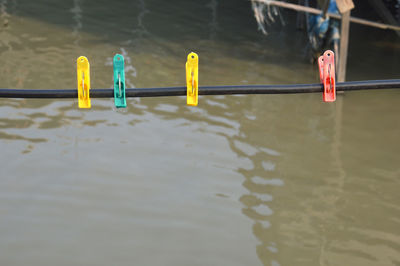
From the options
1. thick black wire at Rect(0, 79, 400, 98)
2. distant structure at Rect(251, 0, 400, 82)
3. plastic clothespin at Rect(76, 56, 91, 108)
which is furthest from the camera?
distant structure at Rect(251, 0, 400, 82)

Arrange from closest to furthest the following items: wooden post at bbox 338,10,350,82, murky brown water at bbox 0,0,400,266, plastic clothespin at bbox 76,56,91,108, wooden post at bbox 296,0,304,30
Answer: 1. plastic clothespin at bbox 76,56,91,108
2. murky brown water at bbox 0,0,400,266
3. wooden post at bbox 338,10,350,82
4. wooden post at bbox 296,0,304,30

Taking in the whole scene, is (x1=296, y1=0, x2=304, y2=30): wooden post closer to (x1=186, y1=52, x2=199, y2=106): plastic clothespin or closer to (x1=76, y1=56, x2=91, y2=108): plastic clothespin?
(x1=186, y1=52, x2=199, y2=106): plastic clothespin

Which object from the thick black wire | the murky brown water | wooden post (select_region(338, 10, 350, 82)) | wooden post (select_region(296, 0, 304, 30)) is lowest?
the murky brown water

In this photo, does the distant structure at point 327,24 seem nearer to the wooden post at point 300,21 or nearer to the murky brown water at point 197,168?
the murky brown water at point 197,168

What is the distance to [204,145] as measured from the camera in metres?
6.90

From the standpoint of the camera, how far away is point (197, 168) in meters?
6.30

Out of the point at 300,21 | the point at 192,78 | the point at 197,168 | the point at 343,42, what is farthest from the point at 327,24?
the point at 192,78

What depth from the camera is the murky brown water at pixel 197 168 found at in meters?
4.92

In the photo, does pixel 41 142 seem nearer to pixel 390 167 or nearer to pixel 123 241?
pixel 123 241

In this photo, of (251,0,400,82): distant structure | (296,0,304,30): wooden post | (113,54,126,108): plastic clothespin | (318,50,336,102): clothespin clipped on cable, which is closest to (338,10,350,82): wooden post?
(251,0,400,82): distant structure

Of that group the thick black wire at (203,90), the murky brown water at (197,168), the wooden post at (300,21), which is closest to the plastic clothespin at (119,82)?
the thick black wire at (203,90)

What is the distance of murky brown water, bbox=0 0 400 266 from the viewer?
492 cm

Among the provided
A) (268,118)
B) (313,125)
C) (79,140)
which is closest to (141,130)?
(79,140)

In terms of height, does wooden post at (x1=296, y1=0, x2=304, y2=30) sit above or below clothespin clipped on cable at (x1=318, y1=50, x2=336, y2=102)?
above
